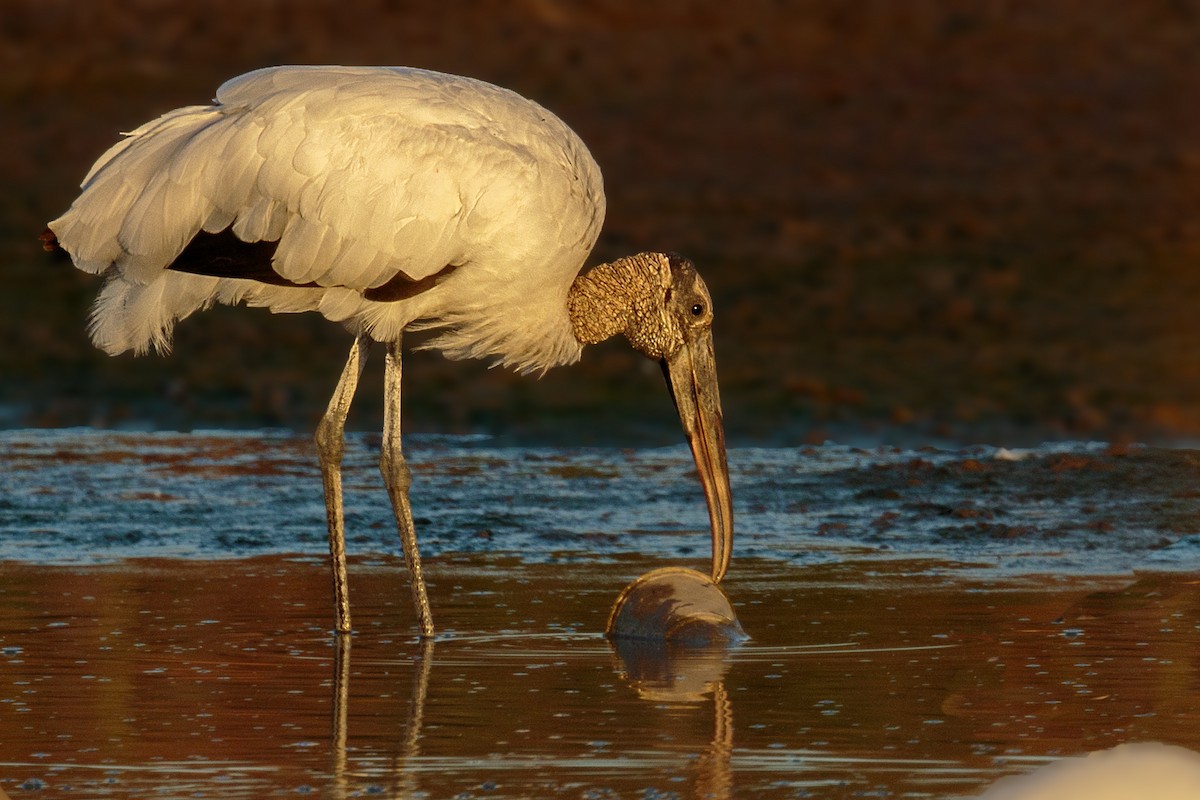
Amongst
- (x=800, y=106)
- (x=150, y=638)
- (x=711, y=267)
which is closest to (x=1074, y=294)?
(x=711, y=267)

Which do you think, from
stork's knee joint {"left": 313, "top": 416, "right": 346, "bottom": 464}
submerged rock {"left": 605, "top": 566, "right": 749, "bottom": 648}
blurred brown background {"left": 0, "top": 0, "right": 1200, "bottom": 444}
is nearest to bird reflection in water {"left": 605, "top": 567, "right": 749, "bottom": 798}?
submerged rock {"left": 605, "top": 566, "right": 749, "bottom": 648}

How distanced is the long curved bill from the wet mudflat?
31cm

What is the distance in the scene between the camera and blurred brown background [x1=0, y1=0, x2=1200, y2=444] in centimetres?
1164

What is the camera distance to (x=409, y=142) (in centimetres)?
710

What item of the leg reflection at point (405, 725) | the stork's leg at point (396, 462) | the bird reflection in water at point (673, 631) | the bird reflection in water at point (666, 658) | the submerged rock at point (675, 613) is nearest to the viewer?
the leg reflection at point (405, 725)

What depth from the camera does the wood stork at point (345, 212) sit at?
23.2 ft

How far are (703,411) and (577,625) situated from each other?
1056mm

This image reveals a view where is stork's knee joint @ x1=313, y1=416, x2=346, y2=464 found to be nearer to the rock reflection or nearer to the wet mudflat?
the wet mudflat

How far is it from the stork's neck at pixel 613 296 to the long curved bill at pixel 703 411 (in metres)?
0.20

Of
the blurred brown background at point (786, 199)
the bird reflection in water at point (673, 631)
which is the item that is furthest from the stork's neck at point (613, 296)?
the blurred brown background at point (786, 199)

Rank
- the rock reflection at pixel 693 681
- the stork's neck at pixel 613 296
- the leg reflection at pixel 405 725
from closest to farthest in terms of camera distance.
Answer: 1. the leg reflection at pixel 405 725
2. the rock reflection at pixel 693 681
3. the stork's neck at pixel 613 296

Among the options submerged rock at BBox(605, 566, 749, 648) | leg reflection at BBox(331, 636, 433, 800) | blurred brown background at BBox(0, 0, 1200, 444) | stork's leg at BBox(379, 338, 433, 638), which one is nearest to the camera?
leg reflection at BBox(331, 636, 433, 800)

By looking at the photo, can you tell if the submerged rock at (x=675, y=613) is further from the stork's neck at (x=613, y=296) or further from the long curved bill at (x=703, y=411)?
the stork's neck at (x=613, y=296)

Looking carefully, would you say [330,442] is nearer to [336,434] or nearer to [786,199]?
[336,434]
